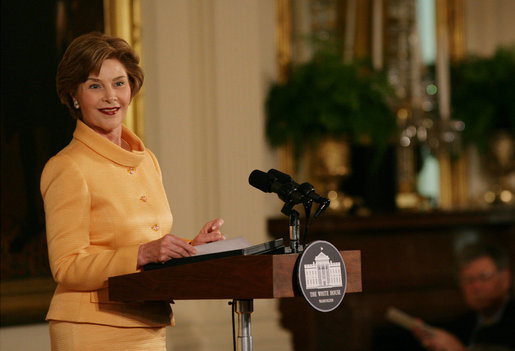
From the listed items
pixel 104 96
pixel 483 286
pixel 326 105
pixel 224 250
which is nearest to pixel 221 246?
pixel 224 250

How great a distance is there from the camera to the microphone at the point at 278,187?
6.78ft

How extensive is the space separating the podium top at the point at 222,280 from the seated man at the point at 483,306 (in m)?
3.25

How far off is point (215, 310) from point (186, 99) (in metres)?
1.16

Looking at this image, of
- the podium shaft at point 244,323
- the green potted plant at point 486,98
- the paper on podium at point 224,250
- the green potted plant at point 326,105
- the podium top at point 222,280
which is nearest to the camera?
the podium top at point 222,280

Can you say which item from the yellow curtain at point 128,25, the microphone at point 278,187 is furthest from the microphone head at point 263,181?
the yellow curtain at point 128,25

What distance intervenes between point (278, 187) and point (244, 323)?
14.4 inches

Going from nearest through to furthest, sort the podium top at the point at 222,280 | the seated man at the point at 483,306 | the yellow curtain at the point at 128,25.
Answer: the podium top at the point at 222,280
the yellow curtain at the point at 128,25
the seated man at the point at 483,306

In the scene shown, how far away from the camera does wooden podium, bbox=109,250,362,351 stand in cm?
191

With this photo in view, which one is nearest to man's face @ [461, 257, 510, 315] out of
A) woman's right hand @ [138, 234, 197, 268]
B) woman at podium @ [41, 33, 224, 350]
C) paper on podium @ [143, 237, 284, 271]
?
woman at podium @ [41, 33, 224, 350]

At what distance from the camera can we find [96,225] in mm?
2289

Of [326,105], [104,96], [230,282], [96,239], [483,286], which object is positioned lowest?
[483,286]

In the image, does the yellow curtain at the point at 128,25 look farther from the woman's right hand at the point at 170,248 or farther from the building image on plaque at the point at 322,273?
the building image on plaque at the point at 322,273

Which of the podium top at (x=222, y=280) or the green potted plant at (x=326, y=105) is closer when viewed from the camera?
the podium top at (x=222, y=280)

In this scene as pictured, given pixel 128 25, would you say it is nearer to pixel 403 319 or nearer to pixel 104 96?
pixel 104 96
